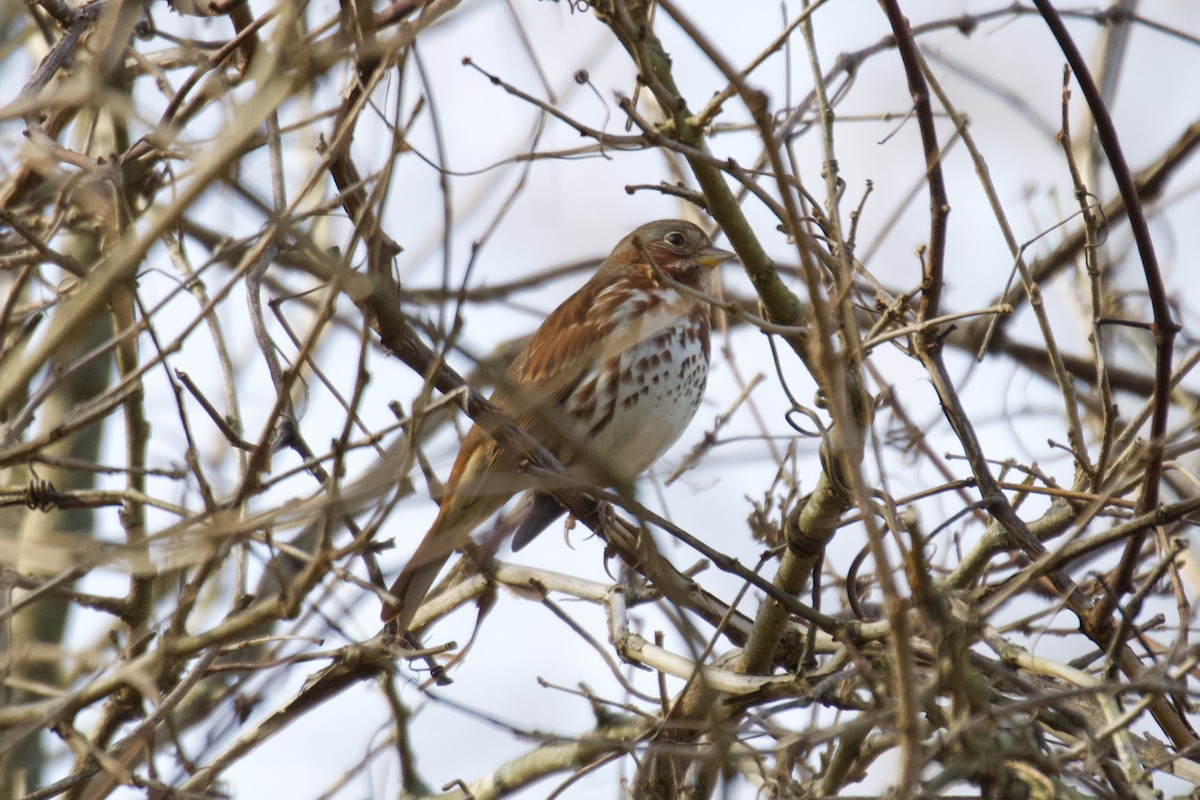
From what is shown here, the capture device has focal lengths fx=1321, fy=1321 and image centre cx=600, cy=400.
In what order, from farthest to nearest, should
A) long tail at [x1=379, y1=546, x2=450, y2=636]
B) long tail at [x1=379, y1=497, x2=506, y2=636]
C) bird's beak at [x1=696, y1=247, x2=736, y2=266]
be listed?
bird's beak at [x1=696, y1=247, x2=736, y2=266] < long tail at [x1=379, y1=546, x2=450, y2=636] < long tail at [x1=379, y1=497, x2=506, y2=636]

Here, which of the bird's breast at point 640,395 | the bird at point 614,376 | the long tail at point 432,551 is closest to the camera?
the long tail at point 432,551

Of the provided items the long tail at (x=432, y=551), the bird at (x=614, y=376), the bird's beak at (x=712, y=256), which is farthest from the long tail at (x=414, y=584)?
the bird's beak at (x=712, y=256)

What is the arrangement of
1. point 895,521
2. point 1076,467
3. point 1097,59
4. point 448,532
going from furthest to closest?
point 1097,59 < point 448,532 < point 1076,467 < point 895,521

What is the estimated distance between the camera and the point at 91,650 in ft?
10.4

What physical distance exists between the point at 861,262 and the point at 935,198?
1.68 ft

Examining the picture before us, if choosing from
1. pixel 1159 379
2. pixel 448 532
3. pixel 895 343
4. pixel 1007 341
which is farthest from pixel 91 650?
pixel 1007 341

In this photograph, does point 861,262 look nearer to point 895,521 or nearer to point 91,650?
point 895,521

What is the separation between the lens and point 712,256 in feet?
21.1

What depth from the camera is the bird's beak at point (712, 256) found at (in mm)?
6410

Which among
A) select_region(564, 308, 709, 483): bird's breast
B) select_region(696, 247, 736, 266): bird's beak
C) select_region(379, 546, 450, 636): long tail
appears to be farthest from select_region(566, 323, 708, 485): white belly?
select_region(379, 546, 450, 636): long tail

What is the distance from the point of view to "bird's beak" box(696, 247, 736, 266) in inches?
252

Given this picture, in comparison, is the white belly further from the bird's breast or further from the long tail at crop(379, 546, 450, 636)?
the long tail at crop(379, 546, 450, 636)

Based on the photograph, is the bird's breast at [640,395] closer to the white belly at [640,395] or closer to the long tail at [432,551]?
the white belly at [640,395]

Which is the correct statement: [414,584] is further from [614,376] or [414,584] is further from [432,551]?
[614,376]
